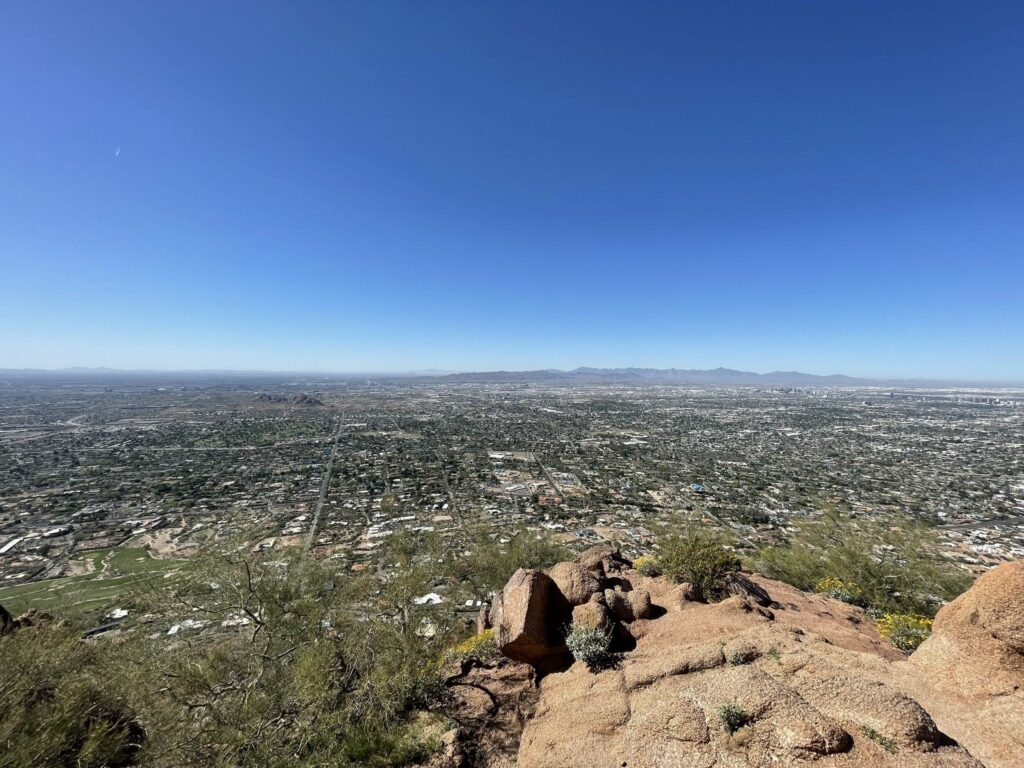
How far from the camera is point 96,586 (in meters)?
19.7

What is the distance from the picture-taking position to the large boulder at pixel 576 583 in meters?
10.0

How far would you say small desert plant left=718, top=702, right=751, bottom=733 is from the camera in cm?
561

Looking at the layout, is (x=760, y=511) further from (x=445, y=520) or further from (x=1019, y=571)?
(x=1019, y=571)

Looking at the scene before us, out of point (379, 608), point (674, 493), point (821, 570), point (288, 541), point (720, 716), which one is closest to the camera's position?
point (720, 716)

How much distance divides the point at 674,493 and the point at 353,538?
2692 centimetres

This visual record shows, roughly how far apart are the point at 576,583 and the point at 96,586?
81.8ft

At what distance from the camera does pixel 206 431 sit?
68750 millimetres

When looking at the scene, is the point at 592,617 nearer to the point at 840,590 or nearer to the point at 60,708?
the point at 840,590

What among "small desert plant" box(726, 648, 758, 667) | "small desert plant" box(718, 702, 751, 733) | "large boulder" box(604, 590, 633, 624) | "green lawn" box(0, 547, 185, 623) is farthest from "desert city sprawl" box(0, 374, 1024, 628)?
"small desert plant" box(718, 702, 751, 733)

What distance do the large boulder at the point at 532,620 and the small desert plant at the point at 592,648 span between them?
0.49 meters

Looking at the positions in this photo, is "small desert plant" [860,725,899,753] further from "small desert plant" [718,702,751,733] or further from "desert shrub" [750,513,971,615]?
"desert shrub" [750,513,971,615]

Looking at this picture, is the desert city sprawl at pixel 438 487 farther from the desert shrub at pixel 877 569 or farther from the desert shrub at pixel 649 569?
the desert shrub at pixel 649 569

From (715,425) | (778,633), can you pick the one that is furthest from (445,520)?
(715,425)

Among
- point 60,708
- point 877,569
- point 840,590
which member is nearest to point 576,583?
point 840,590
